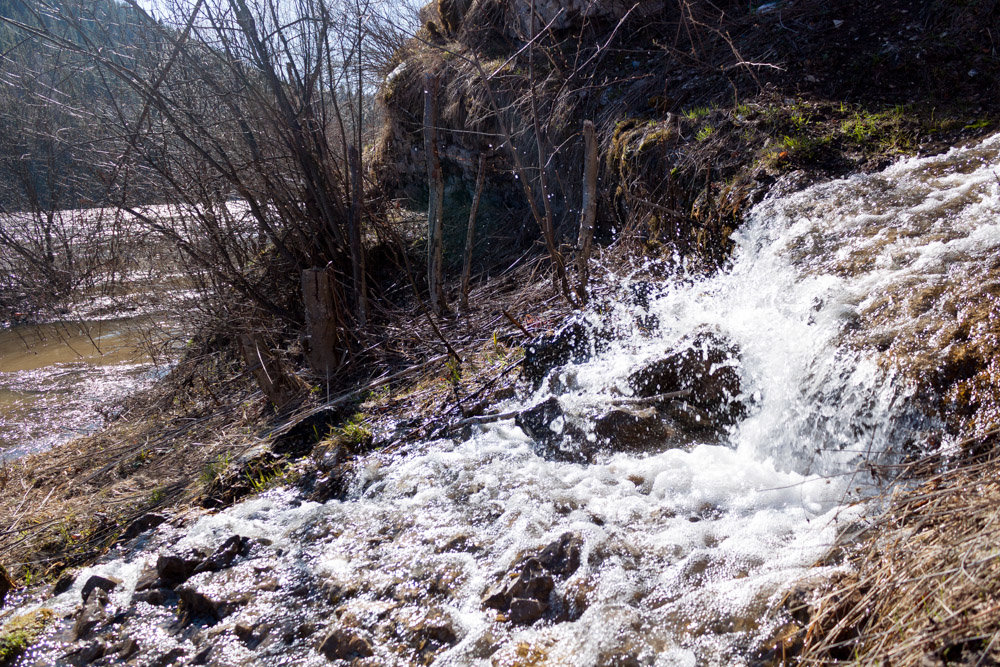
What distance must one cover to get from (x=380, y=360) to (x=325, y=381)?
0.52 m

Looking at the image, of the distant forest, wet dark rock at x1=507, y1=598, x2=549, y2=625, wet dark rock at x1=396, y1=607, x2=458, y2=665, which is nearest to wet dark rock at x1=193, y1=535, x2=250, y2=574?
wet dark rock at x1=396, y1=607, x2=458, y2=665

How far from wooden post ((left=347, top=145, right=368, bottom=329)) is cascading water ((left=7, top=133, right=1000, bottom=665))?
7.16 ft

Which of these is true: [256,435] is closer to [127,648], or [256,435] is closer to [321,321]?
[321,321]

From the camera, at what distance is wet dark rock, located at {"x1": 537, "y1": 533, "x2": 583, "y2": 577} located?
2.97m

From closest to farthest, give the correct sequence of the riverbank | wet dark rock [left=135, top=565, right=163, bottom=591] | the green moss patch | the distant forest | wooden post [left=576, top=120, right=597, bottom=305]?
the riverbank, the green moss patch, wet dark rock [left=135, top=565, right=163, bottom=591], wooden post [left=576, top=120, right=597, bottom=305], the distant forest

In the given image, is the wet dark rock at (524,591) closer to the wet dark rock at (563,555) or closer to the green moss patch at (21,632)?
the wet dark rock at (563,555)

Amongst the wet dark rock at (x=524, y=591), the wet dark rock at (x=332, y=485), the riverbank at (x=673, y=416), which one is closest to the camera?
the riverbank at (x=673, y=416)

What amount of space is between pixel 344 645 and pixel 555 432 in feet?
5.85

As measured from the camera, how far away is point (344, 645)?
9.30 ft

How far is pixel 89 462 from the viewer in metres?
6.16

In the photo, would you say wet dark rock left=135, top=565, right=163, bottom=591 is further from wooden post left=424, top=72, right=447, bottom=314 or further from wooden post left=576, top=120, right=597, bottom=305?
wooden post left=576, top=120, right=597, bottom=305

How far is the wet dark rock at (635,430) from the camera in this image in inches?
151

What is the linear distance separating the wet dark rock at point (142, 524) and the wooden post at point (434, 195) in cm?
276

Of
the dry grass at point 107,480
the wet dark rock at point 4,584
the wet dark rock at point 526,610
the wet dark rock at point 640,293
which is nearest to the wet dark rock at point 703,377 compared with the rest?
the wet dark rock at point 640,293
